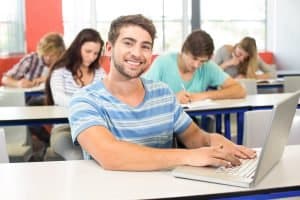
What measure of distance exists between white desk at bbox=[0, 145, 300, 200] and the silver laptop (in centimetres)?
2

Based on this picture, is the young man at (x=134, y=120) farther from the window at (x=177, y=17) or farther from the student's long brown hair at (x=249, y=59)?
the window at (x=177, y=17)

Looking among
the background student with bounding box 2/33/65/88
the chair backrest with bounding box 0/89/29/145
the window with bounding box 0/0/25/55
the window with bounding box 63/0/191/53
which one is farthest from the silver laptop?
the window with bounding box 63/0/191/53

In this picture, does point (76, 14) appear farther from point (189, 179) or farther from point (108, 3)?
point (189, 179)

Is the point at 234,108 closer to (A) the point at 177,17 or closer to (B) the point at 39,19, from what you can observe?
(B) the point at 39,19

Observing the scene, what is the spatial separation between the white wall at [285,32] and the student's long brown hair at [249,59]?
2408 millimetres

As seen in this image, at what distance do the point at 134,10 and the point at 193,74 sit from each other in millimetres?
3804

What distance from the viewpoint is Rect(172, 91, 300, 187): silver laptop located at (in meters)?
1.43

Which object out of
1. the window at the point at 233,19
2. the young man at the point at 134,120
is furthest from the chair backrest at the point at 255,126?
the window at the point at 233,19

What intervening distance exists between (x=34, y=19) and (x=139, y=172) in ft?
17.1

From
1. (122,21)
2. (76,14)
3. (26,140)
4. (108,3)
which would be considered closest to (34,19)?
(76,14)

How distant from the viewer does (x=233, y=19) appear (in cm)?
782

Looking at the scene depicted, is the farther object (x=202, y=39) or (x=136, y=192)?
(x=202, y=39)

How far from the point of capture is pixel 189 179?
154cm

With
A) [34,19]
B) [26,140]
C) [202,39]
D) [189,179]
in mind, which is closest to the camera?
[189,179]
